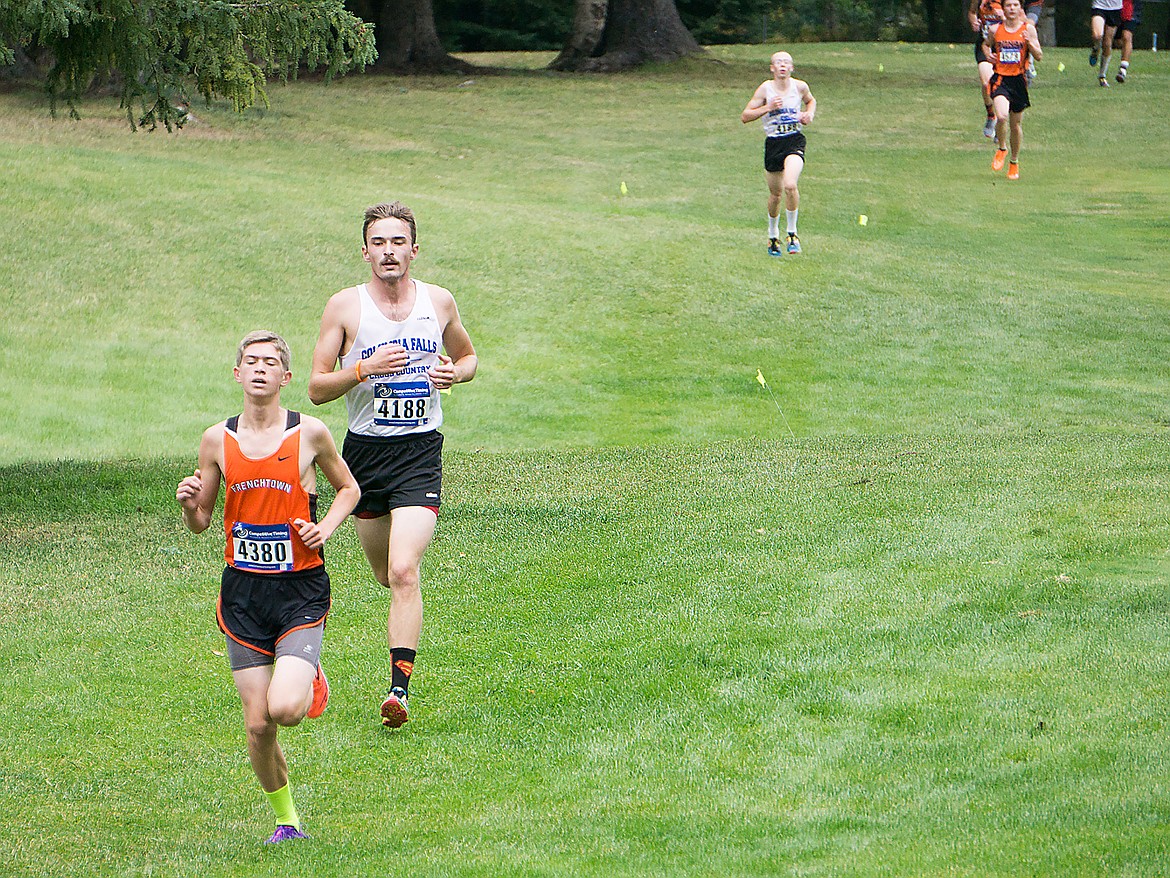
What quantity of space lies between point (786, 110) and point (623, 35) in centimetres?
2487

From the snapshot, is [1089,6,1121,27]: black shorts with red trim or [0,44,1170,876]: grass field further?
[1089,6,1121,27]: black shorts with red trim

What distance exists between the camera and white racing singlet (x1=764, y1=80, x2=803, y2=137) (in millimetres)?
18000

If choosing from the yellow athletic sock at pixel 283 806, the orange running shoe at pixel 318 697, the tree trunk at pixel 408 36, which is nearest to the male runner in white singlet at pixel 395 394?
the orange running shoe at pixel 318 697

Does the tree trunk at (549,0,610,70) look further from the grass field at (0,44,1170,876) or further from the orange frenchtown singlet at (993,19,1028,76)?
the orange frenchtown singlet at (993,19,1028,76)

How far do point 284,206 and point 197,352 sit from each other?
5.29m

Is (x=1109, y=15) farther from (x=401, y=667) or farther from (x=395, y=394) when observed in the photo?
(x=401, y=667)

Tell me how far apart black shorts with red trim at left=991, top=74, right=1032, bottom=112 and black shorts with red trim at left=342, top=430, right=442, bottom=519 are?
57.3ft

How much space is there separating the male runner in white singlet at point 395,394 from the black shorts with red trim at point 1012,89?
17158 mm

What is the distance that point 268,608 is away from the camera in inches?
227

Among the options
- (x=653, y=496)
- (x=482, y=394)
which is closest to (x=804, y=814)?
(x=653, y=496)

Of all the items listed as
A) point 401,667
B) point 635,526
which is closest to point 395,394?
point 401,667

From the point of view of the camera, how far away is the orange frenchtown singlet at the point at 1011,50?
21906 millimetres

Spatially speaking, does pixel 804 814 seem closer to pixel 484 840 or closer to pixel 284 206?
pixel 484 840

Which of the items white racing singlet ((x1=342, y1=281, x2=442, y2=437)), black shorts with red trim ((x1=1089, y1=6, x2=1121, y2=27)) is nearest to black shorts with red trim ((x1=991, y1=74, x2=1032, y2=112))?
black shorts with red trim ((x1=1089, y1=6, x2=1121, y2=27))
